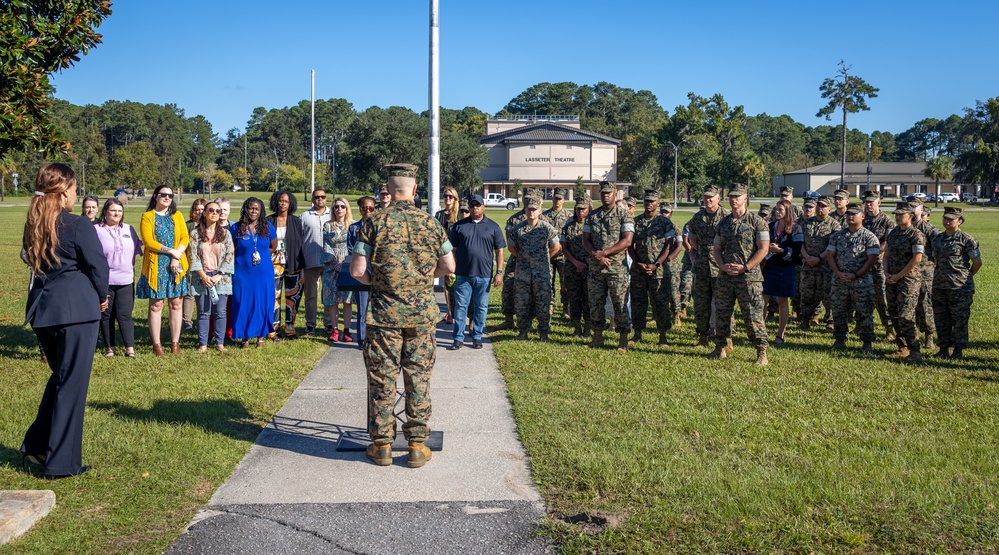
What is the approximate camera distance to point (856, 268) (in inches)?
402

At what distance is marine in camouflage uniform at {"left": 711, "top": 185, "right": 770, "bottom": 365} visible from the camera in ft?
31.2

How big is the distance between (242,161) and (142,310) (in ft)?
366

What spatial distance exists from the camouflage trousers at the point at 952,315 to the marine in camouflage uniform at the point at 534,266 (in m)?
4.67

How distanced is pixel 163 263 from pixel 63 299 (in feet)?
15.0

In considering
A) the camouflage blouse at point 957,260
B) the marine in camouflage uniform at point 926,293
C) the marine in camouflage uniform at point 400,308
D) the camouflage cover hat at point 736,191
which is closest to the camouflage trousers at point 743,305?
the camouflage cover hat at point 736,191

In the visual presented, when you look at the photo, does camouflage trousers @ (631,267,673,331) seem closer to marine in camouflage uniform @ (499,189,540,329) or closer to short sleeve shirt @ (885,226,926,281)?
marine in camouflage uniform @ (499,189,540,329)

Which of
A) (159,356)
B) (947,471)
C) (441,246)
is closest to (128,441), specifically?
(441,246)

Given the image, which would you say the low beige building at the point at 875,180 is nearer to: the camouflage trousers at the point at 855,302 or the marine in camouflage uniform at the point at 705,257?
the camouflage trousers at the point at 855,302

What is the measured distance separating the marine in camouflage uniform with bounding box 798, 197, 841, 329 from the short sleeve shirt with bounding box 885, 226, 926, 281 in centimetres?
107

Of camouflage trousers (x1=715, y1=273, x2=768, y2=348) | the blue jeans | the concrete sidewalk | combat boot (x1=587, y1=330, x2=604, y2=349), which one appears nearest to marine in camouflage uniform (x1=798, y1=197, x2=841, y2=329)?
camouflage trousers (x1=715, y1=273, x2=768, y2=348)

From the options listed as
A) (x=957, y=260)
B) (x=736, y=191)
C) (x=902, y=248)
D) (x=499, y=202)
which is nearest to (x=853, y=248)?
(x=902, y=248)

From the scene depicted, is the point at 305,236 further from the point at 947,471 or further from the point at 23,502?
the point at 947,471

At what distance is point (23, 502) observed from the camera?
4852 millimetres

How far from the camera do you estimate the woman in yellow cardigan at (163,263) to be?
9.60 metres
